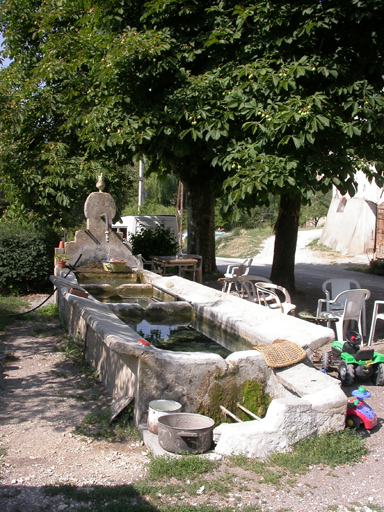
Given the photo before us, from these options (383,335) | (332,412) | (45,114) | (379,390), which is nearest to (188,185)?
(45,114)

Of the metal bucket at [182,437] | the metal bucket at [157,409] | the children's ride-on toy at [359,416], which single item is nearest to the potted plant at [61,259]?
the metal bucket at [157,409]

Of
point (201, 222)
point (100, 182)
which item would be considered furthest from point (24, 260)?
point (201, 222)

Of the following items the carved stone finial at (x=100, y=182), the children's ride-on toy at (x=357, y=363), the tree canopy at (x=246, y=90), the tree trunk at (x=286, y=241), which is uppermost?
the tree canopy at (x=246, y=90)

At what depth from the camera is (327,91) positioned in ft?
25.1

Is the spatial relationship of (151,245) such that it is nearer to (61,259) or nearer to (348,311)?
(61,259)

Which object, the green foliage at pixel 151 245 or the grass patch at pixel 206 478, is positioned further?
the green foliage at pixel 151 245

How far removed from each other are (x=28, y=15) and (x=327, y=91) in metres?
9.00

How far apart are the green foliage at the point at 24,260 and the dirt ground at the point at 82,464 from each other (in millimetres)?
6037

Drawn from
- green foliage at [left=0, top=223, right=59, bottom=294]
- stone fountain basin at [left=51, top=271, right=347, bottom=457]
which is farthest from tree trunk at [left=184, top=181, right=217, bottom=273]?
stone fountain basin at [left=51, top=271, right=347, bottom=457]

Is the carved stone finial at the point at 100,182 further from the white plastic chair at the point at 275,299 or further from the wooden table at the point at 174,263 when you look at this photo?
the white plastic chair at the point at 275,299

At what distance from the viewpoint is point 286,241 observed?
10.9 meters

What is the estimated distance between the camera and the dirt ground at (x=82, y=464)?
3.34 metres

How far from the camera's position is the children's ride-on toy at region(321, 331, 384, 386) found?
18.1 feet

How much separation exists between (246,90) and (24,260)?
6488 millimetres
